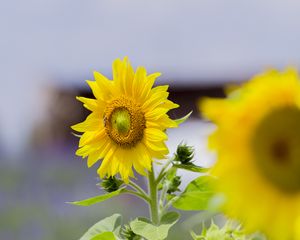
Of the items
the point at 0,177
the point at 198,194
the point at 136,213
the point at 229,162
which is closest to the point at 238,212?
the point at 229,162

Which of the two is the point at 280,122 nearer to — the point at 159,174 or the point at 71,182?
the point at 159,174

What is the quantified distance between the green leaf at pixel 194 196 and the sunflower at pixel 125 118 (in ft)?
0.18

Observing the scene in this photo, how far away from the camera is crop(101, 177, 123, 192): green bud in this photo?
0.99 meters

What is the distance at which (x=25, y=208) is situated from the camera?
3918 mm

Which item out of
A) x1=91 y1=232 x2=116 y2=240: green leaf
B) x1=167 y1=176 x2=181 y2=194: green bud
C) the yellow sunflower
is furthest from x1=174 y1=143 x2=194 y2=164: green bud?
→ the yellow sunflower

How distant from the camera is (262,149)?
529 mm

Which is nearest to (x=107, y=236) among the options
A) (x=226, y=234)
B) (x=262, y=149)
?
(x=226, y=234)

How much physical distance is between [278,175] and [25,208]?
137 inches

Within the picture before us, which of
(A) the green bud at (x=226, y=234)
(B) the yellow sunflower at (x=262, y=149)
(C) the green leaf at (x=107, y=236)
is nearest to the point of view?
(B) the yellow sunflower at (x=262, y=149)

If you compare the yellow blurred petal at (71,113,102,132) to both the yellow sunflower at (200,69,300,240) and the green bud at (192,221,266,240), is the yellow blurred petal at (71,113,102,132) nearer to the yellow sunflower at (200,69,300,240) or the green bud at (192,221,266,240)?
the green bud at (192,221,266,240)

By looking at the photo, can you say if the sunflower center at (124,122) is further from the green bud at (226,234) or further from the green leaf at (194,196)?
the green bud at (226,234)

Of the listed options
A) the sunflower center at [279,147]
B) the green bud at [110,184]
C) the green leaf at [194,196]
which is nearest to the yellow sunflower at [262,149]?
the sunflower center at [279,147]

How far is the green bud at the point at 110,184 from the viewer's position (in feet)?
3.23

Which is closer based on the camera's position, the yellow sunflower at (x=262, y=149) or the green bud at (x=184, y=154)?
the yellow sunflower at (x=262, y=149)
